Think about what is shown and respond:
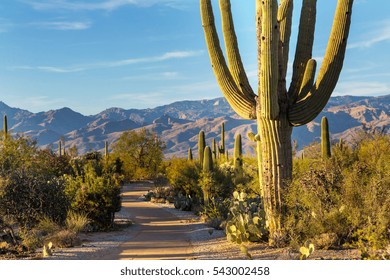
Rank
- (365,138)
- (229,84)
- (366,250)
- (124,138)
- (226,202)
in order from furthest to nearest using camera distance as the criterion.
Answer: (124,138), (365,138), (226,202), (229,84), (366,250)

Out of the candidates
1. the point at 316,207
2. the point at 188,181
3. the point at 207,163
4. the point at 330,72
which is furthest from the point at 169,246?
the point at 188,181

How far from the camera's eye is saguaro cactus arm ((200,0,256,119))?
1204 cm

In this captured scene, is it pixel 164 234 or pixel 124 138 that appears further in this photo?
pixel 124 138

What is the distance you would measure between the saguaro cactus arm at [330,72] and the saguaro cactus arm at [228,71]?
1.14 meters

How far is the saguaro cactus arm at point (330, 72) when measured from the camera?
36.8 feet

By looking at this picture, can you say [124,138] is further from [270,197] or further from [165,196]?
[270,197]

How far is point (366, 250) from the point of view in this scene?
9133 millimetres

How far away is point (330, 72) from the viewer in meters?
11.3

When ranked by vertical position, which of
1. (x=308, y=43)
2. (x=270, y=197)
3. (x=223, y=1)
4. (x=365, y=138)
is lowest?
(x=270, y=197)

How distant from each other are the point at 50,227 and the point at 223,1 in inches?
286

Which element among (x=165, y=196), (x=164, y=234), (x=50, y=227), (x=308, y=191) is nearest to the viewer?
(x=308, y=191)

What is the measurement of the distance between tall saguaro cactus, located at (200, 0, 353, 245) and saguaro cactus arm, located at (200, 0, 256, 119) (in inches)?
0.9

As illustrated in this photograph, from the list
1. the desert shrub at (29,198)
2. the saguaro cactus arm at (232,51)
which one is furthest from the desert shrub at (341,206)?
the desert shrub at (29,198)
